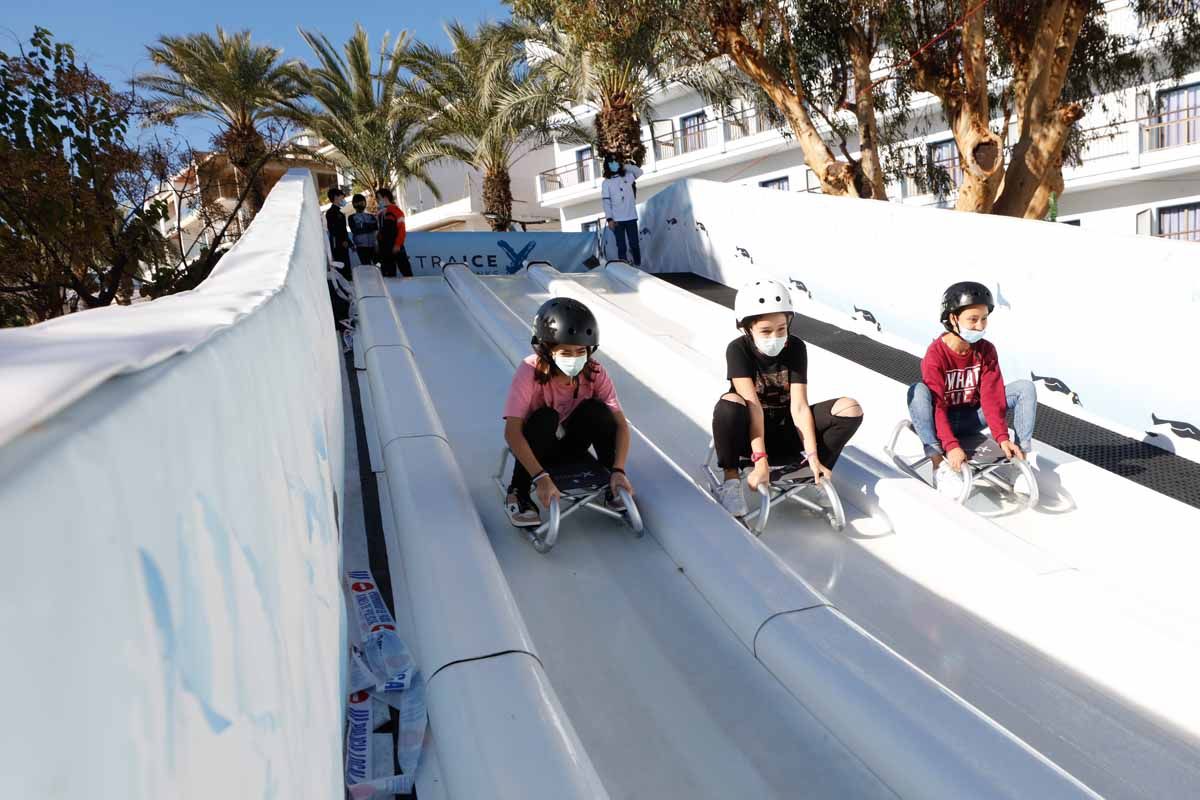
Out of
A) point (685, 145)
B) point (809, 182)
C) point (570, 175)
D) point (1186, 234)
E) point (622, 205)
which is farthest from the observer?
point (570, 175)

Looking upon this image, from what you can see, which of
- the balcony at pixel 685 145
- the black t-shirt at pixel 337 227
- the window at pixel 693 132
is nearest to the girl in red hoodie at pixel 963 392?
the black t-shirt at pixel 337 227

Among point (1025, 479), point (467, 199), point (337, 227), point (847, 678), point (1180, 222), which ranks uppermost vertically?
point (467, 199)

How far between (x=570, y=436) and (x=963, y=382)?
2157 mm

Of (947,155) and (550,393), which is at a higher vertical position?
(947,155)

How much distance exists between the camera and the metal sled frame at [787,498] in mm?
4051

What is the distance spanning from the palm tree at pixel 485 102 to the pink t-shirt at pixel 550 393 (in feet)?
46.8

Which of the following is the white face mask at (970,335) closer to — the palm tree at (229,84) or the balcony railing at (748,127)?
the palm tree at (229,84)

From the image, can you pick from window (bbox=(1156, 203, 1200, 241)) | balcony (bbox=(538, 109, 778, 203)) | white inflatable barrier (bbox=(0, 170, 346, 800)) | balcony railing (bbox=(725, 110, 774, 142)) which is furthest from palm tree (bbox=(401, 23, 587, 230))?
white inflatable barrier (bbox=(0, 170, 346, 800))

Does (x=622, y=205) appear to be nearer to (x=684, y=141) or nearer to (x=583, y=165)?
(x=684, y=141)

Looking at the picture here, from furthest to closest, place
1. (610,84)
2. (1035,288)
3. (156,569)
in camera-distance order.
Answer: (610,84)
(1035,288)
(156,569)

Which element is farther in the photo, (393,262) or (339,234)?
(339,234)

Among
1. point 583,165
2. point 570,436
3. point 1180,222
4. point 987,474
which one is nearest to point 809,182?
point 583,165

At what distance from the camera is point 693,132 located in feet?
89.6

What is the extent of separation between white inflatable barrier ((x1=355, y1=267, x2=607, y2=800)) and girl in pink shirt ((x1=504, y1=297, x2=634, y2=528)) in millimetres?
318
